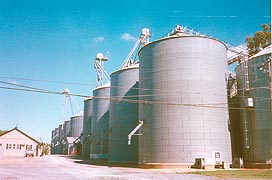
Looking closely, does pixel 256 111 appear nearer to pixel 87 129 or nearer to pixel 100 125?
pixel 100 125

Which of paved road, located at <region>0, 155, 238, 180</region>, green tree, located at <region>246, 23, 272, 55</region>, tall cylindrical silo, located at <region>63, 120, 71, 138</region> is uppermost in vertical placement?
green tree, located at <region>246, 23, 272, 55</region>

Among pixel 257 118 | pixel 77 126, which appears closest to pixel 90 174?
pixel 257 118

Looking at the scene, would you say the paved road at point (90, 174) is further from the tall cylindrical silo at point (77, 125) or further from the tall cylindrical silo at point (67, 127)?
the tall cylindrical silo at point (67, 127)

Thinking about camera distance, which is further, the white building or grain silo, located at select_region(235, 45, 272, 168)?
the white building

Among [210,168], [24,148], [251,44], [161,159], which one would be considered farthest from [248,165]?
[24,148]

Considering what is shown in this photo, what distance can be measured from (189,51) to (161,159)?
12.4 metres

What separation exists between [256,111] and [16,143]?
56.7 metres

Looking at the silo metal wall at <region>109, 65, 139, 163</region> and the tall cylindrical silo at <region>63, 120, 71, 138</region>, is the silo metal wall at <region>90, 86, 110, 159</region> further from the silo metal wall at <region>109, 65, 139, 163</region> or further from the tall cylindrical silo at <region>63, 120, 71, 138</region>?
the tall cylindrical silo at <region>63, 120, 71, 138</region>

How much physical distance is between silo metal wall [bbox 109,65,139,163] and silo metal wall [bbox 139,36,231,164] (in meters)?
6.89

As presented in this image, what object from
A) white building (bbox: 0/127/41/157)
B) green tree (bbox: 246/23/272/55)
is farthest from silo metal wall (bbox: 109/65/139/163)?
white building (bbox: 0/127/41/157)

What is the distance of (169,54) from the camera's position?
33688mm

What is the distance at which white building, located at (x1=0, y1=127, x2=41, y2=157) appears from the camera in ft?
222

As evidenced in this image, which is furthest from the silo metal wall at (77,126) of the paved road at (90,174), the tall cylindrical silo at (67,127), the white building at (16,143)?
the paved road at (90,174)

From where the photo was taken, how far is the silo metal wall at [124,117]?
1640 inches
